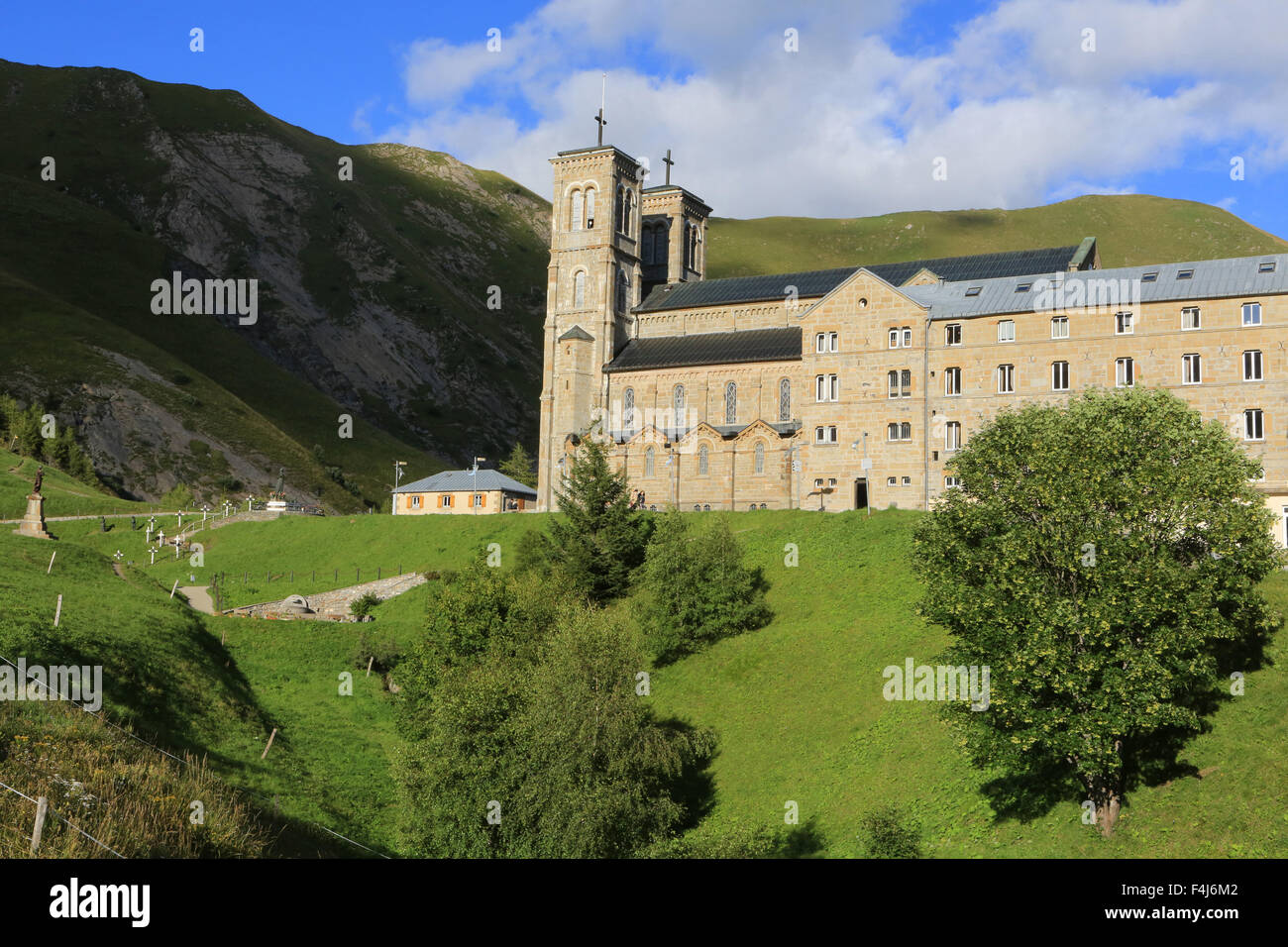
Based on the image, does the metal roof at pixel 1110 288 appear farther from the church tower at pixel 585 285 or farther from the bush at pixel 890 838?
the bush at pixel 890 838

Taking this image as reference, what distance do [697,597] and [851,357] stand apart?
24769 millimetres

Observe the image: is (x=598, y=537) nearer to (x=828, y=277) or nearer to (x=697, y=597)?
(x=697, y=597)

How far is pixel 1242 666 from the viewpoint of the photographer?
129ft

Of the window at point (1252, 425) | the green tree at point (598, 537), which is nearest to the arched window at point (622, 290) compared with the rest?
the green tree at point (598, 537)

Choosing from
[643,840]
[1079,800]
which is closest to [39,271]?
[643,840]

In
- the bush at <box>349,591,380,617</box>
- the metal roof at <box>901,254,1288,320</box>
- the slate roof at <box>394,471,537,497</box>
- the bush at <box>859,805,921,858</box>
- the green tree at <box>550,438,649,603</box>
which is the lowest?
the bush at <box>859,805,921,858</box>

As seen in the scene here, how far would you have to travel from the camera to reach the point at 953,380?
2815 inches

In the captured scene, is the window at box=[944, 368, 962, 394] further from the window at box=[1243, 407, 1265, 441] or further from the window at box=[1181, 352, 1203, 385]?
the window at box=[1243, 407, 1265, 441]

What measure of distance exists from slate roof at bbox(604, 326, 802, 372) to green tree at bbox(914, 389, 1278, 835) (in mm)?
55291

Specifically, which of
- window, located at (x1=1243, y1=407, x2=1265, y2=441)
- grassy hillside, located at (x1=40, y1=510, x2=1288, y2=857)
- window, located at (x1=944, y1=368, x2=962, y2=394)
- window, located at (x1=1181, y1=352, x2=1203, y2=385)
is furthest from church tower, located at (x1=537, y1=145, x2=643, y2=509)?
window, located at (x1=1243, y1=407, x2=1265, y2=441)

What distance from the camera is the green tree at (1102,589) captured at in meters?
32.7

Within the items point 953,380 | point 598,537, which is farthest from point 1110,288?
point 598,537

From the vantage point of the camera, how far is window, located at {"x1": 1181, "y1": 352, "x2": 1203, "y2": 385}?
214 feet

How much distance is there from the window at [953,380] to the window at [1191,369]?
41.3 ft
